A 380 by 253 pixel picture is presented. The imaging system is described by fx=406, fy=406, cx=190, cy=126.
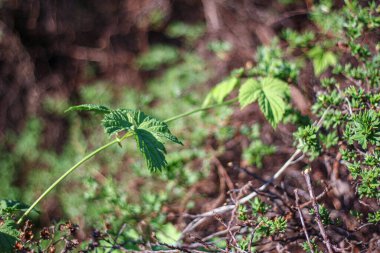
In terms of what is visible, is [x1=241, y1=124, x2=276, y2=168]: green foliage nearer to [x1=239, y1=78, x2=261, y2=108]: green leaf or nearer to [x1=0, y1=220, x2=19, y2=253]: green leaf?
[x1=239, y1=78, x2=261, y2=108]: green leaf

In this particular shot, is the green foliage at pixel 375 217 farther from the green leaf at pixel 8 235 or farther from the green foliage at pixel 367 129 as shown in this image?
the green leaf at pixel 8 235

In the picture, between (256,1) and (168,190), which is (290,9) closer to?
(256,1)

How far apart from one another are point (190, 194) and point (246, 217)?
1023mm

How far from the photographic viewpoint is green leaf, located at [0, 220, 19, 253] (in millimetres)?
1668

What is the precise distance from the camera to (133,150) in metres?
3.41

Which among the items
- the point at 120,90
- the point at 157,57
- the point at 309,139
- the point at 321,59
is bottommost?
the point at 309,139

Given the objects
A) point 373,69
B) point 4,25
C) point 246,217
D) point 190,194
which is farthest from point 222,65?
point 4,25

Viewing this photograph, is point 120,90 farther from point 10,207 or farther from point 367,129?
point 367,129

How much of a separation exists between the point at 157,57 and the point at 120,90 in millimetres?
516

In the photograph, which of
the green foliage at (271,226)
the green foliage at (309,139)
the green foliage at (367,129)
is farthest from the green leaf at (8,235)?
the green foliage at (367,129)

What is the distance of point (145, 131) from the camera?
1.81 metres

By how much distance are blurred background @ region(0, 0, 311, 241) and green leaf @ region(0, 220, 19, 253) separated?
77 centimetres

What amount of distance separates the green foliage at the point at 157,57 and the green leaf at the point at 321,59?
5.63 feet

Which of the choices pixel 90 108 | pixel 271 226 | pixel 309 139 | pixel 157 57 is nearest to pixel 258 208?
pixel 271 226
